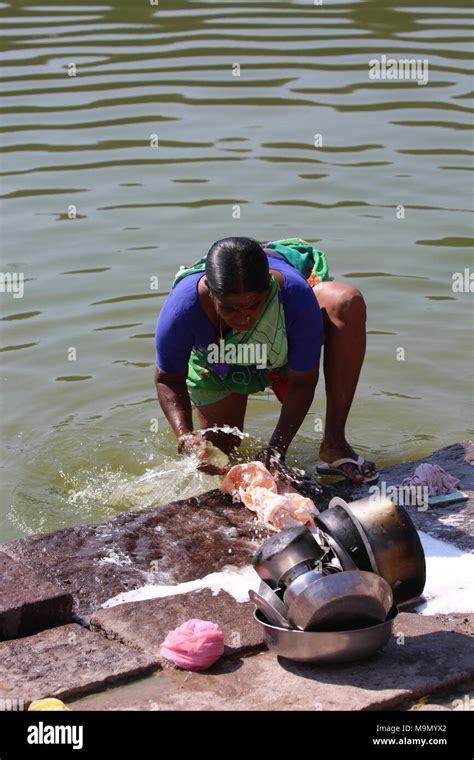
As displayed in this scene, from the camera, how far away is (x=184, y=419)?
5.04 m

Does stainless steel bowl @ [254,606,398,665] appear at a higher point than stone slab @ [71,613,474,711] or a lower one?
higher

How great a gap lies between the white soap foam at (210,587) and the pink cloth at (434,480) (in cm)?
96

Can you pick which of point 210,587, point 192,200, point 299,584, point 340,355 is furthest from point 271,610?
point 192,200

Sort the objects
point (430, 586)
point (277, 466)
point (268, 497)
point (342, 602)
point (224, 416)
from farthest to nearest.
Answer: point (224, 416)
point (277, 466)
point (268, 497)
point (430, 586)
point (342, 602)

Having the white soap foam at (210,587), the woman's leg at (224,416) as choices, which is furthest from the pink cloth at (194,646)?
the woman's leg at (224,416)

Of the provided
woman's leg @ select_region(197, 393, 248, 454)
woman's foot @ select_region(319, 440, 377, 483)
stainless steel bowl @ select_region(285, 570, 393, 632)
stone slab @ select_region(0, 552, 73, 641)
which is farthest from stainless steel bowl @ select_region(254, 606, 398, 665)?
woman's leg @ select_region(197, 393, 248, 454)

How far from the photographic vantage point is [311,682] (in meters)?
3.35

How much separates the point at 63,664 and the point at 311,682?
74 centimetres

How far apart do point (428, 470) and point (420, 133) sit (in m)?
5.86

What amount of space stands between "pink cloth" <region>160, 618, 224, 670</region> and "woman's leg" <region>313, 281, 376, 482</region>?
1.61 m

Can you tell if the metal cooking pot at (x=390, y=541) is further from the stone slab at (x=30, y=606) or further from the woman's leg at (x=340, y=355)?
the woman's leg at (x=340, y=355)

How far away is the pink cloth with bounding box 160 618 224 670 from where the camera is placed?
3.44m

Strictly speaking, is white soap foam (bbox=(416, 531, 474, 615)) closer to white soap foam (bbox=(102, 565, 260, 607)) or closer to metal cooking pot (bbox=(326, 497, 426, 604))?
metal cooking pot (bbox=(326, 497, 426, 604))

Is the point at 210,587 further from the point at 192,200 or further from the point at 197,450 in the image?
the point at 192,200
